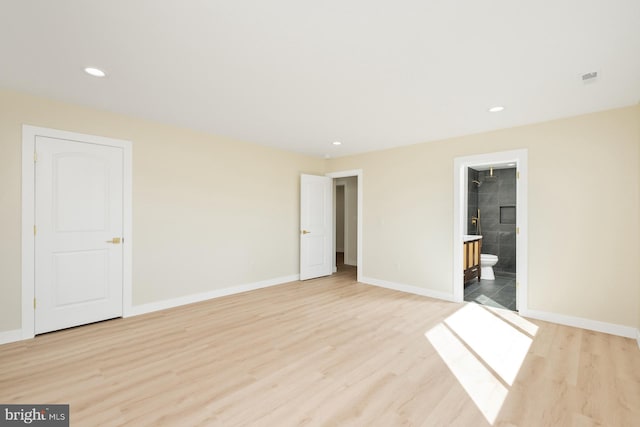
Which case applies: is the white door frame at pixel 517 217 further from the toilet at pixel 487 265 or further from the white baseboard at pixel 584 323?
the toilet at pixel 487 265

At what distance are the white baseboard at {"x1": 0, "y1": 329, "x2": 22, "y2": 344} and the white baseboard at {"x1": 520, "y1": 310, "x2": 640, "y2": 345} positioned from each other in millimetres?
5660

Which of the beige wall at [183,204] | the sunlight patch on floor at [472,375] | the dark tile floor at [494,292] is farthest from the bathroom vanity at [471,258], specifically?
the beige wall at [183,204]

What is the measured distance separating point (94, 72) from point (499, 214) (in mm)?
7504

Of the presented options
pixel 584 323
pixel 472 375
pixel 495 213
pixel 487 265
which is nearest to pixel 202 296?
pixel 472 375

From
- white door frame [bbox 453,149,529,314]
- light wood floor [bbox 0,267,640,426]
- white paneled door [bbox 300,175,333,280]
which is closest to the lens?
light wood floor [bbox 0,267,640,426]

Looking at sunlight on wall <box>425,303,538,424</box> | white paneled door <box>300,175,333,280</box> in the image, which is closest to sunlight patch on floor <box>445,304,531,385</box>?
sunlight on wall <box>425,303,538,424</box>

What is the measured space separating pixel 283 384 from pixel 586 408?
2069 mm

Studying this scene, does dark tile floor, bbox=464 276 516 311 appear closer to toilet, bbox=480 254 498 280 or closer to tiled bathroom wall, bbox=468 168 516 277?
toilet, bbox=480 254 498 280

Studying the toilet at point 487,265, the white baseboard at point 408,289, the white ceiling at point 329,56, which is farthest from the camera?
the toilet at point 487,265

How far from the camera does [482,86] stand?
2.65 metres

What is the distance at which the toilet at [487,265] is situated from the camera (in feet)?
18.8

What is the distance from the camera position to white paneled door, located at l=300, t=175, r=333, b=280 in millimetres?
5605

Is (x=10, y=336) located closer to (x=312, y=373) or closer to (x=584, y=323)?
(x=312, y=373)

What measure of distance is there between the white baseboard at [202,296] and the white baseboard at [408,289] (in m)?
1.45
